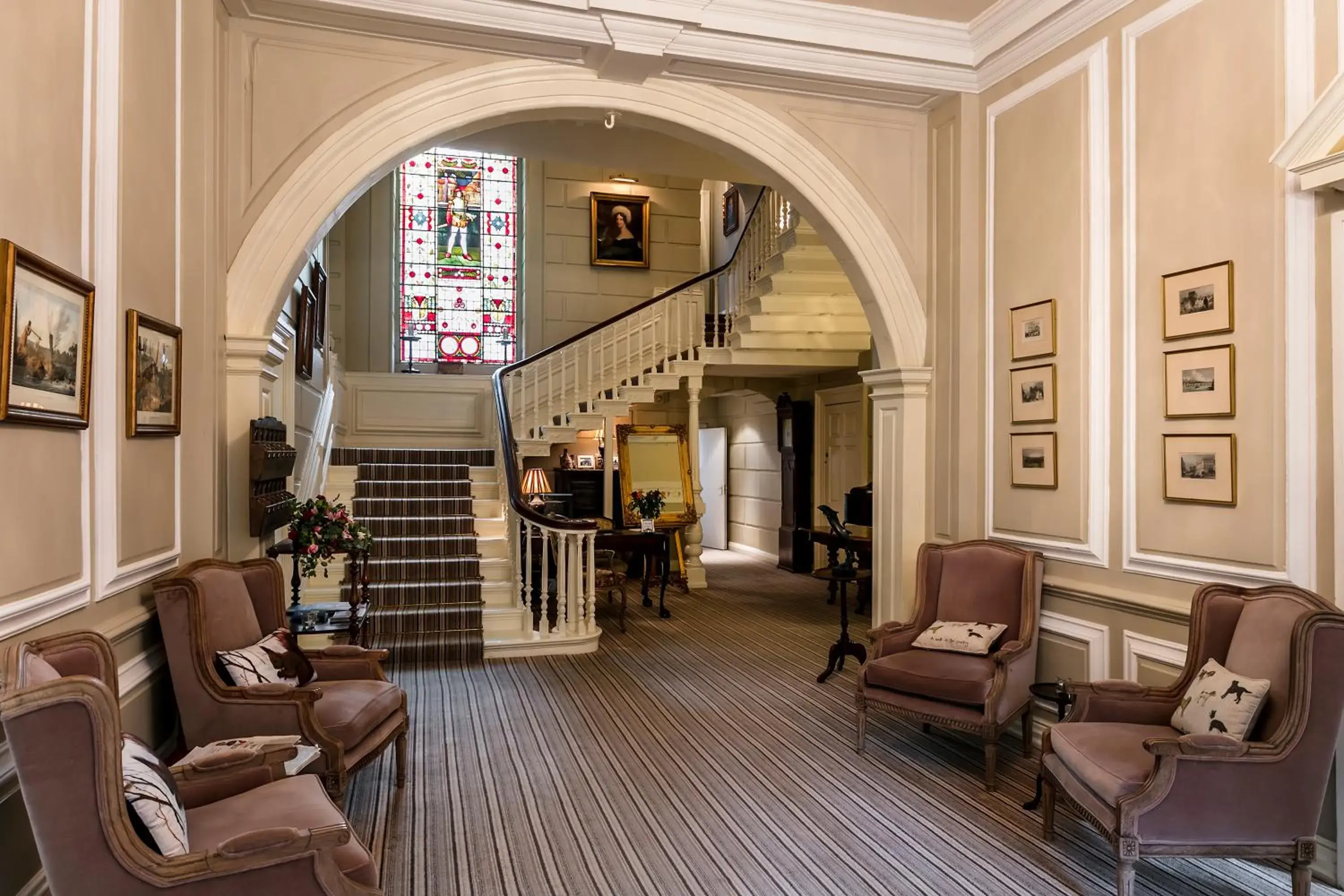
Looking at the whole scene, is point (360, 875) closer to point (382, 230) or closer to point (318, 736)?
point (318, 736)

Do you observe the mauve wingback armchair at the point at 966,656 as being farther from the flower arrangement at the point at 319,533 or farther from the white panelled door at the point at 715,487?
the white panelled door at the point at 715,487

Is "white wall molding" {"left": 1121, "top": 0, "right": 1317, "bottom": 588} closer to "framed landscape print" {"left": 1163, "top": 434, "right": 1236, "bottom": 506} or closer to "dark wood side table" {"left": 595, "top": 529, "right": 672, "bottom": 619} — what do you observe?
"framed landscape print" {"left": 1163, "top": 434, "right": 1236, "bottom": 506}

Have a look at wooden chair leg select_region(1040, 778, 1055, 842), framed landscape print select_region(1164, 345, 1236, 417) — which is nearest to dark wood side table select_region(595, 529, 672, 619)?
wooden chair leg select_region(1040, 778, 1055, 842)

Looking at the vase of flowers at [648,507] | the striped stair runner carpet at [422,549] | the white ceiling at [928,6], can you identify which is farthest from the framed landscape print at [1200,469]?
the vase of flowers at [648,507]

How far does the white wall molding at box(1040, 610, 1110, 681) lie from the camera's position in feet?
12.6

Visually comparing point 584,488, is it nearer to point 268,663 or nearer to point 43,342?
point 268,663

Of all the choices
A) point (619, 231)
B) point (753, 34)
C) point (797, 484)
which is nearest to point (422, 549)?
point (753, 34)

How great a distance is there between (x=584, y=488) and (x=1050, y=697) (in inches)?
292

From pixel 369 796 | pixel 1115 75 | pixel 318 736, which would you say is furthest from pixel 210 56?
pixel 1115 75

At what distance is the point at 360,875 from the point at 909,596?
3622mm

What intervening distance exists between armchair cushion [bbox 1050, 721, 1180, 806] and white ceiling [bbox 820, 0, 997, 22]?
11.6ft

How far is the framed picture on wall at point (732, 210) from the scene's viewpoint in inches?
440

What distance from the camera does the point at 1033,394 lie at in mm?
4242

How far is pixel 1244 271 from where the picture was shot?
318 centimetres
